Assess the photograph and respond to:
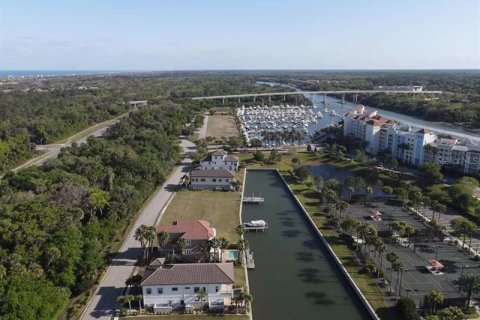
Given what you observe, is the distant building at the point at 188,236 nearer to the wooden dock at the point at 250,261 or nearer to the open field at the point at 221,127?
the wooden dock at the point at 250,261

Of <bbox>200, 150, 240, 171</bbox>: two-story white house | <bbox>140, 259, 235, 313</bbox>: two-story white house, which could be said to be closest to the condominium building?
<bbox>200, 150, 240, 171</bbox>: two-story white house

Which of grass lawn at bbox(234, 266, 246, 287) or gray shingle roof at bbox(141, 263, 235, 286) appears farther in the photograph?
grass lawn at bbox(234, 266, 246, 287)

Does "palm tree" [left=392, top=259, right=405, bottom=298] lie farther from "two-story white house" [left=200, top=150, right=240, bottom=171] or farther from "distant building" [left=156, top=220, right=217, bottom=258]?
"two-story white house" [left=200, top=150, right=240, bottom=171]

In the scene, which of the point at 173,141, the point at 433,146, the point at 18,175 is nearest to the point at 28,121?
the point at 173,141

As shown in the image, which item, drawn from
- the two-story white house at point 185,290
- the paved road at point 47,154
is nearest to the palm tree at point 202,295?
the two-story white house at point 185,290

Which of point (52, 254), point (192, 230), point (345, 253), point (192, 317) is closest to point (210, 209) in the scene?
point (192, 230)

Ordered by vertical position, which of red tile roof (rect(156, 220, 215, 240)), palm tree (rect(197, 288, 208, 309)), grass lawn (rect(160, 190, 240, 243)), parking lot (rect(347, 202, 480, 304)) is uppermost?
red tile roof (rect(156, 220, 215, 240))

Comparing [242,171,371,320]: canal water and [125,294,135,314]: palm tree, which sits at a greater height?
Result: [125,294,135,314]: palm tree
